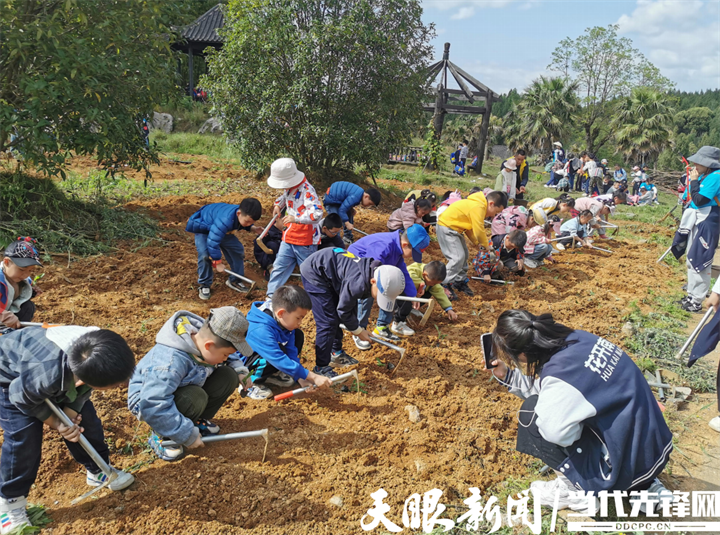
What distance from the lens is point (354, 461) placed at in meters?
3.09

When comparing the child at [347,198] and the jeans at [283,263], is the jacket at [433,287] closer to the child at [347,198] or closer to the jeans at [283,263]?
the jeans at [283,263]

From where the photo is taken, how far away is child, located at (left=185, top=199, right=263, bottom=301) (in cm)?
488

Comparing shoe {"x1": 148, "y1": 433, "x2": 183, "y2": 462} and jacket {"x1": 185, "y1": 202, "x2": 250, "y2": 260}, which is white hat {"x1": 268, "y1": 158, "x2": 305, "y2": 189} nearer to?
jacket {"x1": 185, "y1": 202, "x2": 250, "y2": 260}

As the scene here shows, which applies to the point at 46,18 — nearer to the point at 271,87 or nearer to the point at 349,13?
the point at 271,87

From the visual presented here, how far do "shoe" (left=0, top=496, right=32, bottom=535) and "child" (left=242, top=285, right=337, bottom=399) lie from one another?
1518mm

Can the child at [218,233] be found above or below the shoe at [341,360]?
above

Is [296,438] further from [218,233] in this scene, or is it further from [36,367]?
[218,233]

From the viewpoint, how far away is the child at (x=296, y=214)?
4.71 metres

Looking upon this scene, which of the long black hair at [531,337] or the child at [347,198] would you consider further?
the child at [347,198]

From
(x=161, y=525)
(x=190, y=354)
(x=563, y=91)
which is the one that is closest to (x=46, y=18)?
(x=190, y=354)

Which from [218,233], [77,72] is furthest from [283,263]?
[77,72]

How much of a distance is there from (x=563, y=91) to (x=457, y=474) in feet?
84.2

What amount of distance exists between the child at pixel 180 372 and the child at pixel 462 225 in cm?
353

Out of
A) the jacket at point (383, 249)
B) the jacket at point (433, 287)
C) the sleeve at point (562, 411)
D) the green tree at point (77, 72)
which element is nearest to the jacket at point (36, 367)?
the sleeve at point (562, 411)
